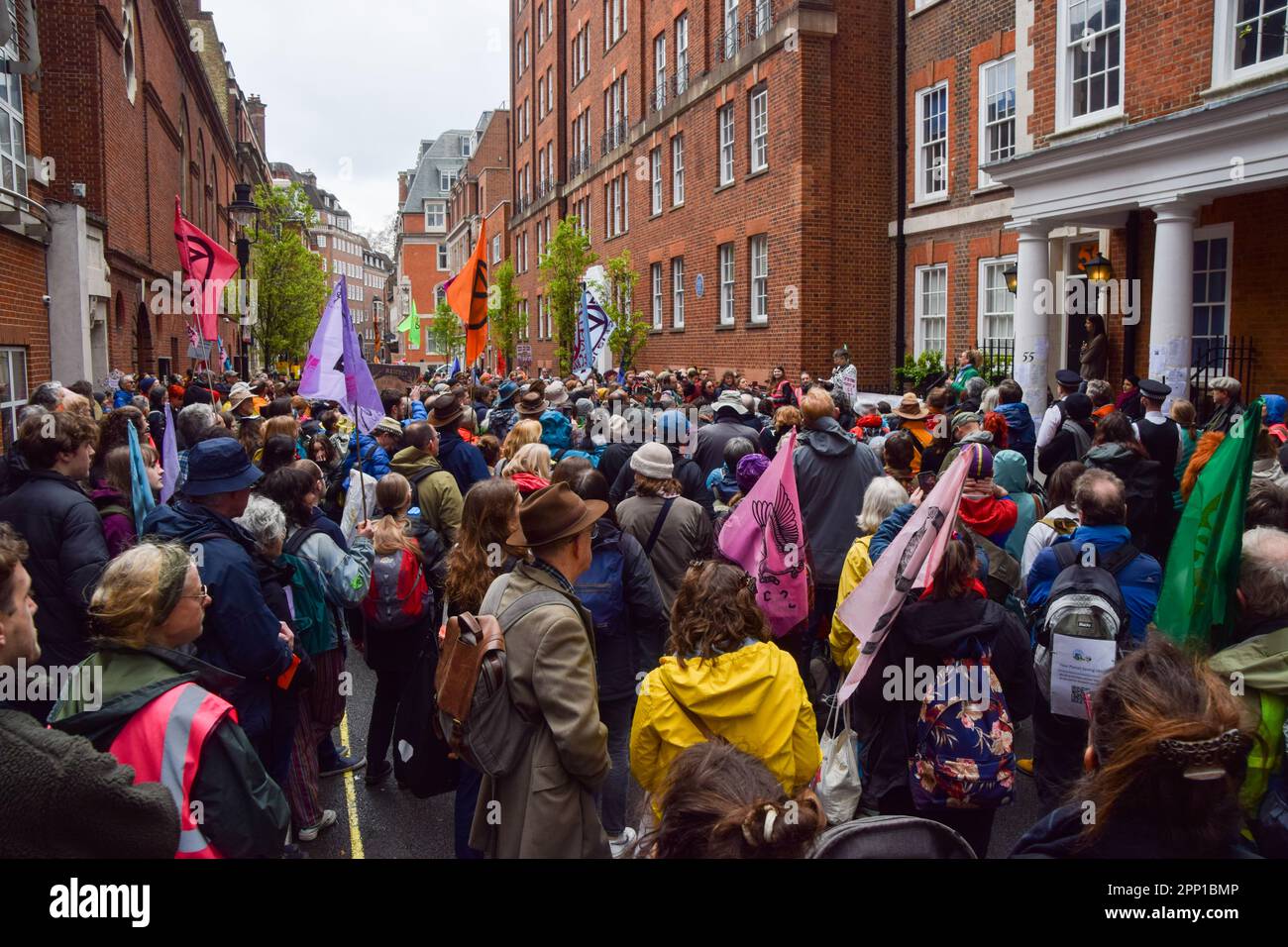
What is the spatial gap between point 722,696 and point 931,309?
18.2 metres

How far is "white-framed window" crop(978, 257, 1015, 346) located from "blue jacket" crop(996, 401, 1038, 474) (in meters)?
8.87

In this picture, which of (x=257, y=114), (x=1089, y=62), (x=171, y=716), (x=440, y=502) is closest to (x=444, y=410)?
(x=440, y=502)

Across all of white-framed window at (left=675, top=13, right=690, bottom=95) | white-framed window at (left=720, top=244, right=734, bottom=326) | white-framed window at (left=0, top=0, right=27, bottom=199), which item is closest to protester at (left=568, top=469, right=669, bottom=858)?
white-framed window at (left=0, top=0, right=27, bottom=199)

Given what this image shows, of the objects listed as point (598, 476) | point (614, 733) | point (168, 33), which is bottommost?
point (614, 733)

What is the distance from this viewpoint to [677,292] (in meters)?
28.1

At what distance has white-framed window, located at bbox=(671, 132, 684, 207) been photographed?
27.3m

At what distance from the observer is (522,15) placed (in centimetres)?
4844

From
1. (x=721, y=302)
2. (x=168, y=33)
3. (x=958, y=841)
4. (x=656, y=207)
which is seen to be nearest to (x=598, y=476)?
(x=958, y=841)

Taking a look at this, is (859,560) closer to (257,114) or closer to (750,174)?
(750,174)

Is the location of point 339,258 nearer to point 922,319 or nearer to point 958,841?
point 922,319

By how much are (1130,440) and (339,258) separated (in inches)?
5018

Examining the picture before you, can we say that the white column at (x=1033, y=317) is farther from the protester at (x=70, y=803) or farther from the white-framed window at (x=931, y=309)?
the protester at (x=70, y=803)

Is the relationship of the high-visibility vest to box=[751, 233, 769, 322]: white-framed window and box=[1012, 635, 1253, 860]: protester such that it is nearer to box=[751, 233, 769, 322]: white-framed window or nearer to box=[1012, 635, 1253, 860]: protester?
box=[1012, 635, 1253, 860]: protester

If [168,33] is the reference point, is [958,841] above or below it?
below
